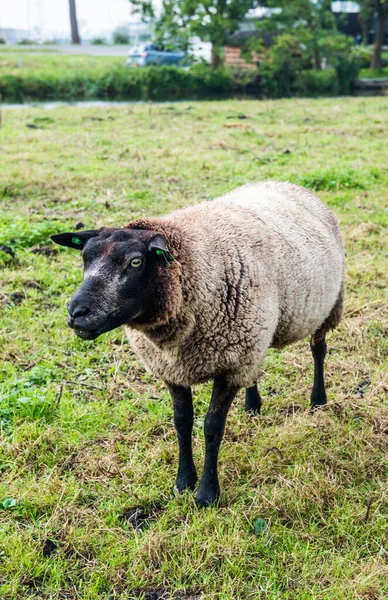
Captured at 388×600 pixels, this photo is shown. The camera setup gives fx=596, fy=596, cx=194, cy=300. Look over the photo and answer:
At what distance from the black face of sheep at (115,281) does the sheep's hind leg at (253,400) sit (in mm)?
1378

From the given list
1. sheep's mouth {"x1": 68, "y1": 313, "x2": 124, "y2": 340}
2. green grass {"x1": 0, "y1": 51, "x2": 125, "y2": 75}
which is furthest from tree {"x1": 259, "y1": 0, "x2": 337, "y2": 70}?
sheep's mouth {"x1": 68, "y1": 313, "x2": 124, "y2": 340}

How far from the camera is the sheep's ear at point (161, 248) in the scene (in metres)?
2.70

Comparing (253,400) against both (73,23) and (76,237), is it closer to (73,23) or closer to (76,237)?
(76,237)

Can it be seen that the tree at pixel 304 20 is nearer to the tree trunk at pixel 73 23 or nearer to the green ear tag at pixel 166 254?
the tree trunk at pixel 73 23

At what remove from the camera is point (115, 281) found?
8.85 ft

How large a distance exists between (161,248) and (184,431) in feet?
3.75

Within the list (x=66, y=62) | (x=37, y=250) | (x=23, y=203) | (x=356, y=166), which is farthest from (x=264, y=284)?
(x=66, y=62)

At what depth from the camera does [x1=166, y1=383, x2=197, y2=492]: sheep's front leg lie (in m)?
3.28

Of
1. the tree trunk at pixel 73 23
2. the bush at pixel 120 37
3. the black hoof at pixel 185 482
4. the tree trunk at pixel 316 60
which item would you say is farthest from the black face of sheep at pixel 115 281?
the bush at pixel 120 37

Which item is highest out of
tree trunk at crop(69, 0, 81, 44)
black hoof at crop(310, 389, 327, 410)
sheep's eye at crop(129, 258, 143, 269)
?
tree trunk at crop(69, 0, 81, 44)

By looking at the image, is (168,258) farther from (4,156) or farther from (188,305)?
(4,156)

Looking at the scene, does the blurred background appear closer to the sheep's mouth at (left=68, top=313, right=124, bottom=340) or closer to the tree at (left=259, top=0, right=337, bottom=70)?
the tree at (left=259, top=0, right=337, bottom=70)

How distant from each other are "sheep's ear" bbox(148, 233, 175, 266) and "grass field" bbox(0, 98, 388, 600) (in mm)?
1315

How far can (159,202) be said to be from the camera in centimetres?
815
